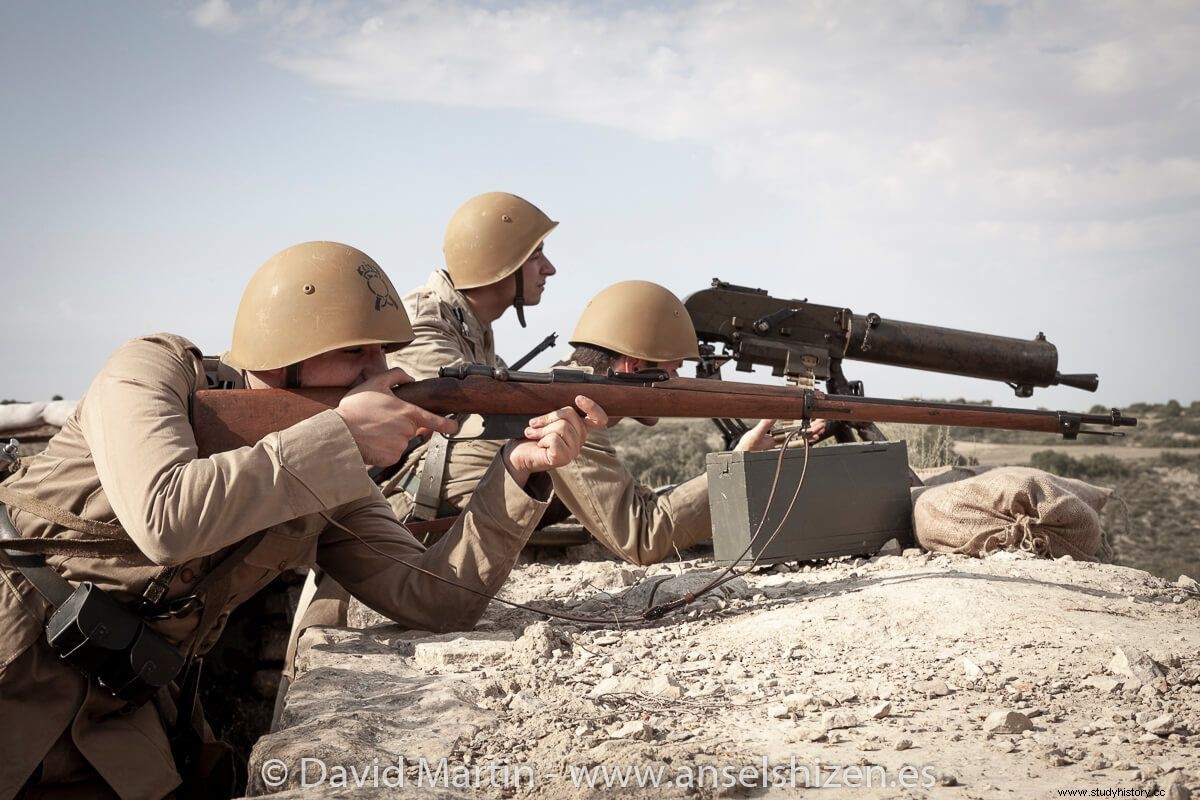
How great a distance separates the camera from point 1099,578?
15.0 ft

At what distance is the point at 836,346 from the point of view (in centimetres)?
687

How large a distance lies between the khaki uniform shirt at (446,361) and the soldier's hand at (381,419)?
153 cm

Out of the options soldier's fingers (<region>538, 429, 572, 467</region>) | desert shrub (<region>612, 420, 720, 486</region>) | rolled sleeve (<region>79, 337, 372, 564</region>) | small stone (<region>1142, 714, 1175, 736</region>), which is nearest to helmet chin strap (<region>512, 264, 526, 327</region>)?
soldier's fingers (<region>538, 429, 572, 467</region>)

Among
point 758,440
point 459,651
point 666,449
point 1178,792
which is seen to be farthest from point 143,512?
point 666,449

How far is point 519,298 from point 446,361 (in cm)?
103

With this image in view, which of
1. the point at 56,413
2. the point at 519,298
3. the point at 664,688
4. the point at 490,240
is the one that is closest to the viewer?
the point at 664,688

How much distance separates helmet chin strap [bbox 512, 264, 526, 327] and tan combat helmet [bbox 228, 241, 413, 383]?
3097 mm

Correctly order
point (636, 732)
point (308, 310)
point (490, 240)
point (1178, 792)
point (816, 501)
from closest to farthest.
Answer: point (1178, 792)
point (636, 732)
point (308, 310)
point (816, 501)
point (490, 240)

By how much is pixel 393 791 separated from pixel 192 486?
3.51 ft

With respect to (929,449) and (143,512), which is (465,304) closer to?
(143,512)

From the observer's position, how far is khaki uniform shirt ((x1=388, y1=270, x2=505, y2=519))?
17.8 ft

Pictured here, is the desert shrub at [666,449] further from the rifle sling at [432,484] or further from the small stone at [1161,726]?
the small stone at [1161,726]

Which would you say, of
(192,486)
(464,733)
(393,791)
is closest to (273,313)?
(192,486)

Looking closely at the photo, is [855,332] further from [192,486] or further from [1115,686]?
[192,486]
